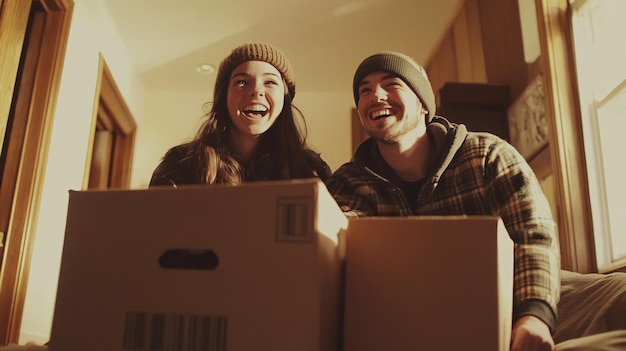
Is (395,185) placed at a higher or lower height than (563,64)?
lower

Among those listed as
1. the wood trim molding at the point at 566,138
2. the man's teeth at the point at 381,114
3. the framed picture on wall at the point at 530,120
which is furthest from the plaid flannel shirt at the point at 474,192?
the framed picture on wall at the point at 530,120

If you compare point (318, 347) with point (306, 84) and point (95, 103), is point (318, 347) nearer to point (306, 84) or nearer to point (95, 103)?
point (95, 103)

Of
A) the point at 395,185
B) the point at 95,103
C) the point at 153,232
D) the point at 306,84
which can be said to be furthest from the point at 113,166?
the point at 153,232

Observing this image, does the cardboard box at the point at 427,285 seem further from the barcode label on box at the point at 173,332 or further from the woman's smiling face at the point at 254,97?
the woman's smiling face at the point at 254,97

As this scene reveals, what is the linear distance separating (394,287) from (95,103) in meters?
2.31

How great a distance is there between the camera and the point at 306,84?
11.8 feet

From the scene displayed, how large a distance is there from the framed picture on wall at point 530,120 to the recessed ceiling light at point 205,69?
6.12 ft

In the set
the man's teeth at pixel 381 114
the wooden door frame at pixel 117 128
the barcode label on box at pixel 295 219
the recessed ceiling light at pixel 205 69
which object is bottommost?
the barcode label on box at pixel 295 219

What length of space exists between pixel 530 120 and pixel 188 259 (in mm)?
1758

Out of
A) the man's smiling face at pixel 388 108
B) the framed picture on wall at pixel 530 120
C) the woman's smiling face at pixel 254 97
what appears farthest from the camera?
the framed picture on wall at pixel 530 120

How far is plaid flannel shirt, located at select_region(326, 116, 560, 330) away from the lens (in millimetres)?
926

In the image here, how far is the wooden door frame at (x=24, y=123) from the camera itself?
180 centimetres

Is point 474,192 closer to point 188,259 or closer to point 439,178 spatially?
point 439,178

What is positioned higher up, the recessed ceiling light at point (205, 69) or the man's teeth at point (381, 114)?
the recessed ceiling light at point (205, 69)
